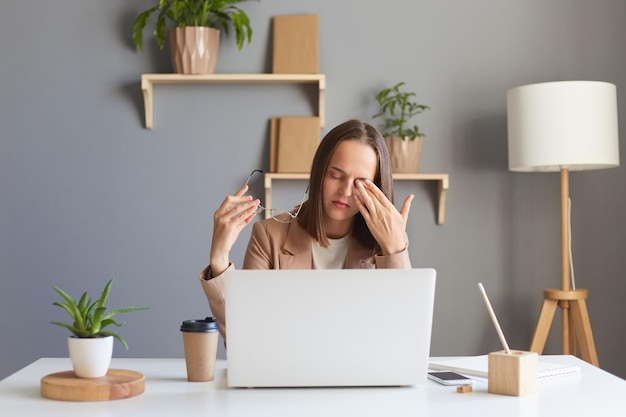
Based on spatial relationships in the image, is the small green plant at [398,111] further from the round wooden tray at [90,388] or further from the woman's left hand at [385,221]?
the round wooden tray at [90,388]

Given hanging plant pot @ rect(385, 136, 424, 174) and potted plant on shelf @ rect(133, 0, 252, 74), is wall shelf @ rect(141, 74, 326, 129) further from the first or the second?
hanging plant pot @ rect(385, 136, 424, 174)

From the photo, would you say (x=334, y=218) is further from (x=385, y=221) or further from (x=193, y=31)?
(x=193, y=31)

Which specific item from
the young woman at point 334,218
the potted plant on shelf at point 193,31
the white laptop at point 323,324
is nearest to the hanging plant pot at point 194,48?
the potted plant on shelf at point 193,31

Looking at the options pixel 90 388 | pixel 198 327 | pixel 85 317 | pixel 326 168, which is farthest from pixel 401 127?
pixel 90 388

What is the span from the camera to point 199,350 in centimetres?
154

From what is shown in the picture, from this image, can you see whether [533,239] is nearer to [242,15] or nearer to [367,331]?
[242,15]

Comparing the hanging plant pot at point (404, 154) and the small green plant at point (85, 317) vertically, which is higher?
the hanging plant pot at point (404, 154)

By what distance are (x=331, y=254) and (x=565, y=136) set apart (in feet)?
4.11

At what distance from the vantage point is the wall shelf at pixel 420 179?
10.6ft

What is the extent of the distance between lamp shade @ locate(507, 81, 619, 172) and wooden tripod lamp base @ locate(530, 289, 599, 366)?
52 centimetres

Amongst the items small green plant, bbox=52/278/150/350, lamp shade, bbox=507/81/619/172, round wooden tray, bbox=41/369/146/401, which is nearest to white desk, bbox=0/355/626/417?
round wooden tray, bbox=41/369/146/401

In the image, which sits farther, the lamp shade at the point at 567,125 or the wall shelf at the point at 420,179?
the wall shelf at the point at 420,179

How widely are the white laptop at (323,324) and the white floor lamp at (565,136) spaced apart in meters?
1.73

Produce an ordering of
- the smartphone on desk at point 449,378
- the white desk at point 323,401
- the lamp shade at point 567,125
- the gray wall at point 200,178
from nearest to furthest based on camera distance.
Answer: the white desk at point 323,401 → the smartphone on desk at point 449,378 → the lamp shade at point 567,125 → the gray wall at point 200,178
